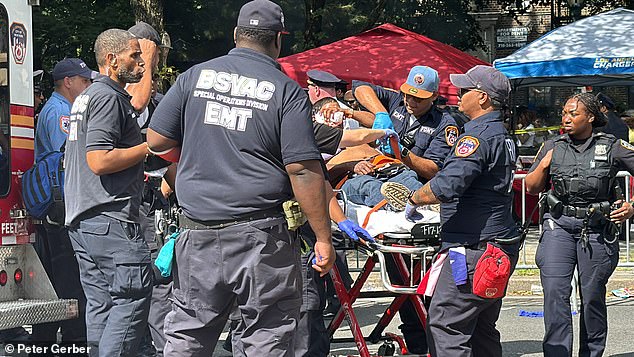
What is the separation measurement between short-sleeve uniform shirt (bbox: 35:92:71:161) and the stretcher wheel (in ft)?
8.85

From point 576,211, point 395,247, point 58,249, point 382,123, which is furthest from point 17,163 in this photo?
point 576,211

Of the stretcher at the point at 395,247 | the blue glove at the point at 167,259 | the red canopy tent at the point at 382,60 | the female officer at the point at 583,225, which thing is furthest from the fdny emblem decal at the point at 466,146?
the red canopy tent at the point at 382,60

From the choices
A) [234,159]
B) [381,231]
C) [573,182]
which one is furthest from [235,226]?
[573,182]

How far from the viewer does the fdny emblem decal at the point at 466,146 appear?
5.61 m

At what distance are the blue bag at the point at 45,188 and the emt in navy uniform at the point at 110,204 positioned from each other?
69cm

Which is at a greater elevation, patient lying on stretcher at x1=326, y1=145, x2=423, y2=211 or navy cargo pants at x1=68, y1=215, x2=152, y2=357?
patient lying on stretcher at x1=326, y1=145, x2=423, y2=211

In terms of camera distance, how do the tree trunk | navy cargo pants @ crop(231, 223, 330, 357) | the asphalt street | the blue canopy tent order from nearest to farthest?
1. navy cargo pants @ crop(231, 223, 330, 357)
2. the asphalt street
3. the blue canopy tent
4. the tree trunk

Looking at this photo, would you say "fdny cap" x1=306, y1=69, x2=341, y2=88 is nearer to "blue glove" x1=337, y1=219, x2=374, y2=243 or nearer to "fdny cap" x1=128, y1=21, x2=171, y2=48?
"fdny cap" x1=128, y1=21, x2=171, y2=48

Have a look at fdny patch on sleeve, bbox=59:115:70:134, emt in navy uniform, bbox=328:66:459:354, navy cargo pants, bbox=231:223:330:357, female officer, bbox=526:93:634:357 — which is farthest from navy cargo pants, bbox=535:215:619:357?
fdny patch on sleeve, bbox=59:115:70:134

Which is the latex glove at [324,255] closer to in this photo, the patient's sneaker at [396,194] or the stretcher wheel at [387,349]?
the patient's sneaker at [396,194]

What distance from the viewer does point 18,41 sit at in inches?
265

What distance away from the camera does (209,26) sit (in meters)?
22.7

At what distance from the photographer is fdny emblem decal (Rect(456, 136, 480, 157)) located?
18.4ft

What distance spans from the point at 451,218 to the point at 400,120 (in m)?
2.08
